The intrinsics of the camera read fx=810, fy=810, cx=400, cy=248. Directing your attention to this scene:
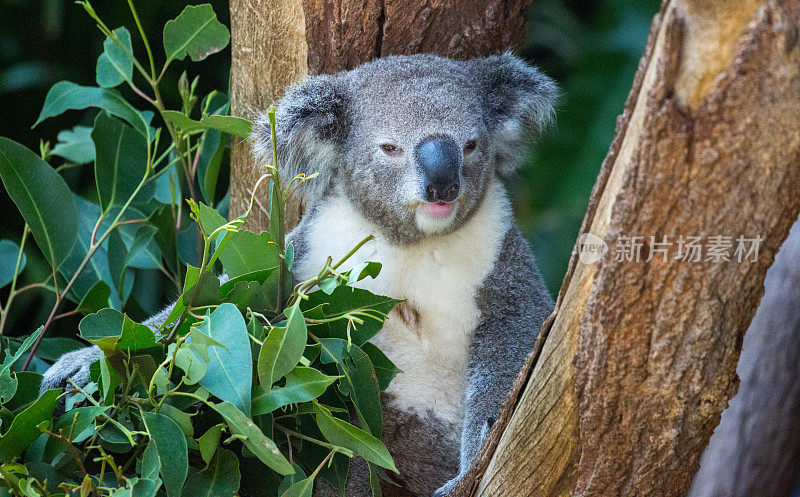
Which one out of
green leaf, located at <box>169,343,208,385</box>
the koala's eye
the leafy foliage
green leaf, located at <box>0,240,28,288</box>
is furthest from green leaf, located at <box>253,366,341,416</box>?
green leaf, located at <box>0,240,28,288</box>

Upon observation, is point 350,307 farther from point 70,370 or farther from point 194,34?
point 194,34

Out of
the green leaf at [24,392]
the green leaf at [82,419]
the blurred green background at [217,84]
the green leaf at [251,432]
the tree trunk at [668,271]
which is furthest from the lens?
the blurred green background at [217,84]

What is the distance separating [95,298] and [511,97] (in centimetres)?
132

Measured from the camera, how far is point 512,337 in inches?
81.1

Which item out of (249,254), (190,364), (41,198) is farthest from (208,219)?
(41,198)

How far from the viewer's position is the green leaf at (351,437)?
156 cm

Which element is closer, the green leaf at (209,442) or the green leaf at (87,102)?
the green leaf at (209,442)

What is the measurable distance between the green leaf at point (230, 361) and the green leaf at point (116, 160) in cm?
103

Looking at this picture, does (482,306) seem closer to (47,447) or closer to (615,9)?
(47,447)

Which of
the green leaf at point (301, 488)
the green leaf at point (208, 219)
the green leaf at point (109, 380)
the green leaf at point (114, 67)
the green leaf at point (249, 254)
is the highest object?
the green leaf at point (114, 67)

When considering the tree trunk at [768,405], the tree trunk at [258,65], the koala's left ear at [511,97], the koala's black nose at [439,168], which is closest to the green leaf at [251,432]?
the koala's black nose at [439,168]

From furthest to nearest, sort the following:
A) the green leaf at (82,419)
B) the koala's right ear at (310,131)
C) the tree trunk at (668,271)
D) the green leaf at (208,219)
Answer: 1. the koala's right ear at (310,131)
2. the green leaf at (208,219)
3. the green leaf at (82,419)
4. the tree trunk at (668,271)

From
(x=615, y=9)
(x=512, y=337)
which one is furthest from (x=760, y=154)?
(x=615, y=9)

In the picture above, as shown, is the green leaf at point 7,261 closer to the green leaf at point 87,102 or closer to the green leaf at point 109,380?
the green leaf at point 87,102
